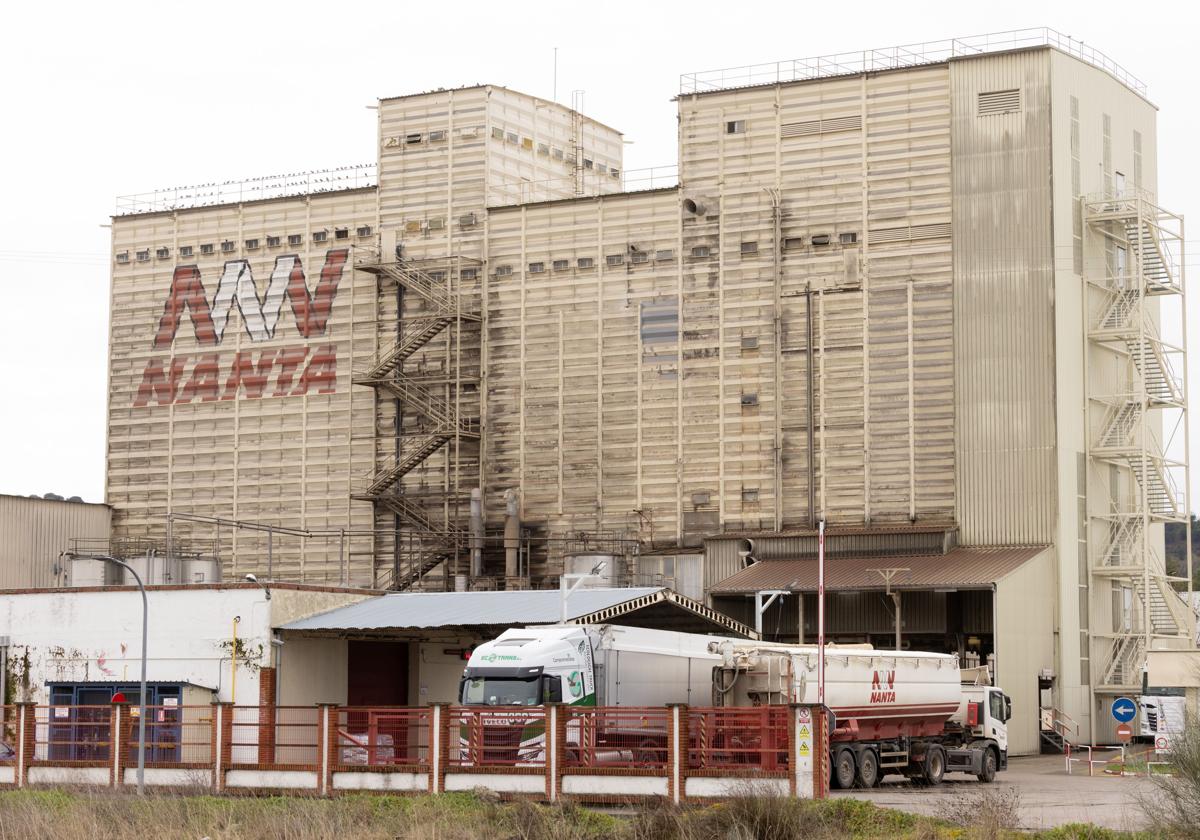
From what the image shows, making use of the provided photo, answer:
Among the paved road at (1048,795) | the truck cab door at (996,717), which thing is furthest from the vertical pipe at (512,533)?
the truck cab door at (996,717)

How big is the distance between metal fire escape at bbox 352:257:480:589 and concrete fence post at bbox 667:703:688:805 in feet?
116

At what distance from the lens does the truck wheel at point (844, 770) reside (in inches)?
1596

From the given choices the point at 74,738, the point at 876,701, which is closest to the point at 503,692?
the point at 876,701

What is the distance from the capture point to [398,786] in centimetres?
3697

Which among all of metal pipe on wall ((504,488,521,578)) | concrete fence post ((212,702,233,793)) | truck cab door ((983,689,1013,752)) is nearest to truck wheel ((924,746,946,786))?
truck cab door ((983,689,1013,752))

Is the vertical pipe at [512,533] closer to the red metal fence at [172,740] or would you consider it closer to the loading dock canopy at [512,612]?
the loading dock canopy at [512,612]

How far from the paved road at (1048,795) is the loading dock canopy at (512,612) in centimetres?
800

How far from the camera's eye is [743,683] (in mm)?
42000

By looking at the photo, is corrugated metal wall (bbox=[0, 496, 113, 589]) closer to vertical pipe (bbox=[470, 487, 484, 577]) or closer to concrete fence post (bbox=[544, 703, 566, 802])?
vertical pipe (bbox=[470, 487, 484, 577])

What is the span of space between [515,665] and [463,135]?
37180 mm

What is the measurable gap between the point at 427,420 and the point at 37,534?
17.9 m

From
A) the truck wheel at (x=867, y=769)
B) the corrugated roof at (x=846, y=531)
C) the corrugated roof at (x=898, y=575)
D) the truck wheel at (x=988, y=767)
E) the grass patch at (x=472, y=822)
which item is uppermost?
the corrugated roof at (x=846, y=531)

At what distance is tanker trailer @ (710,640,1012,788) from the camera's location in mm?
41312

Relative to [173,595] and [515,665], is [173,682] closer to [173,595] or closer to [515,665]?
[173,595]
